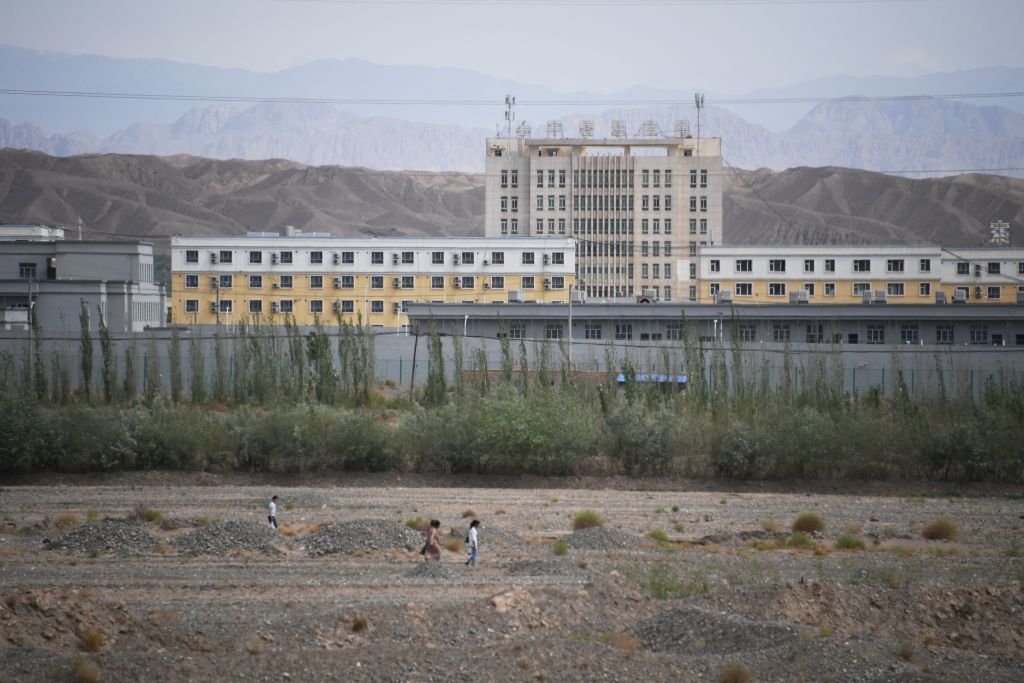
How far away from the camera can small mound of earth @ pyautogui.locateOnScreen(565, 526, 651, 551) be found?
27.9 meters

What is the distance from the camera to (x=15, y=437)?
38500mm

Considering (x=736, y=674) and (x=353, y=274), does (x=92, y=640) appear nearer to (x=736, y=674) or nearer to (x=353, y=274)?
(x=736, y=674)

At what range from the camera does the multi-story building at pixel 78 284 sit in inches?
2569

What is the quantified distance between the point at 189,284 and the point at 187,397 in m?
27.4

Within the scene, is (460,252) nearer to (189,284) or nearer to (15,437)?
(189,284)

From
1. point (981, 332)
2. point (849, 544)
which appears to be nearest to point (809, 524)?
point (849, 544)

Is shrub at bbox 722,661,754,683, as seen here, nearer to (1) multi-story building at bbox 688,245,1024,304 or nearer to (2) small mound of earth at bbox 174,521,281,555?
(2) small mound of earth at bbox 174,521,281,555

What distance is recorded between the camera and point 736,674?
17953mm

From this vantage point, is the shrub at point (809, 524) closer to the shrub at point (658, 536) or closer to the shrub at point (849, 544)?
the shrub at point (849, 544)

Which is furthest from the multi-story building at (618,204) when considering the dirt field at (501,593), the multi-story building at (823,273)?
the dirt field at (501,593)

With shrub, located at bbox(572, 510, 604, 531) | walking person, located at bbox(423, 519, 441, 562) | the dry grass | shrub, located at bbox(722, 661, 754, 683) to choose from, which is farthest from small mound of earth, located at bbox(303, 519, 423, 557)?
shrub, located at bbox(722, 661, 754, 683)

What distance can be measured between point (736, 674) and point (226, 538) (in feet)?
44.7

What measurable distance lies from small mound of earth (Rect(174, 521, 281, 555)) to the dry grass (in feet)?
24.6

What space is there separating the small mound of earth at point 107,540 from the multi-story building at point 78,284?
36.5 meters
